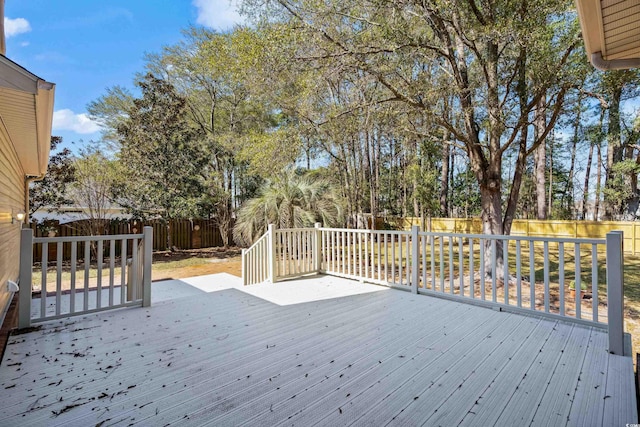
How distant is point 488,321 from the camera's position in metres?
3.08

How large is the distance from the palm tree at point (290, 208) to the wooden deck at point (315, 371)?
5369 millimetres

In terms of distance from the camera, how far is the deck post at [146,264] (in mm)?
3541

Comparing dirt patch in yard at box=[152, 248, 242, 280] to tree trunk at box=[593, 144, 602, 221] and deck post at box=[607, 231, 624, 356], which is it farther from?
tree trunk at box=[593, 144, 602, 221]

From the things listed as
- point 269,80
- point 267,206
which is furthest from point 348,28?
point 267,206

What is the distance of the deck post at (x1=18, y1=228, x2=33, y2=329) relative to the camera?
2836 mm

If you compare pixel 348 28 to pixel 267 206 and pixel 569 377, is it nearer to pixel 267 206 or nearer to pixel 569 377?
pixel 267 206

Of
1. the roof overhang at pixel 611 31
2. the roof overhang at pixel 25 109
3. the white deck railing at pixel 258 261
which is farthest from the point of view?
the white deck railing at pixel 258 261

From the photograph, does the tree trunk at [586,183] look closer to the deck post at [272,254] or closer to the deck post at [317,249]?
the deck post at [317,249]

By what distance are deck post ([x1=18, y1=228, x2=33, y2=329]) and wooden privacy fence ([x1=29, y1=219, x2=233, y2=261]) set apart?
23.5 ft

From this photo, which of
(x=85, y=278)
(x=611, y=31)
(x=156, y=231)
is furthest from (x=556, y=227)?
(x=156, y=231)

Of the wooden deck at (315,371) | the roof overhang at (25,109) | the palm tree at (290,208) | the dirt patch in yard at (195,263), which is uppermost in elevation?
the roof overhang at (25,109)

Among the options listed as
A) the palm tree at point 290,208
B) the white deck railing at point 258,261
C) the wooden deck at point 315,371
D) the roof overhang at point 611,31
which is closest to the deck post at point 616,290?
the wooden deck at point 315,371

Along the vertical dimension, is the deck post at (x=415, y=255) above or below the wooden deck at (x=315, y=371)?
above

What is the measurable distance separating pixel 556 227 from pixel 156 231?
48.7 ft
